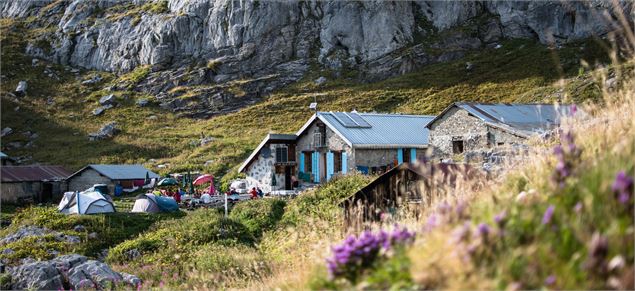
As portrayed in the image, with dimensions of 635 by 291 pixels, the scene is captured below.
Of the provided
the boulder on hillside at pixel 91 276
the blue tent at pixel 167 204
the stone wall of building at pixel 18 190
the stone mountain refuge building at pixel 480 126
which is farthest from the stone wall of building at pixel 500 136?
the stone wall of building at pixel 18 190

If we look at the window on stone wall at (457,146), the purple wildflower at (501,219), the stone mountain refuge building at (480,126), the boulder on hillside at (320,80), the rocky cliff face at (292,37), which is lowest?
the purple wildflower at (501,219)

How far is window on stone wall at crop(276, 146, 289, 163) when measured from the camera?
39.4 metres

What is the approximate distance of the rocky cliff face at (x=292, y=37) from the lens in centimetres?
8794

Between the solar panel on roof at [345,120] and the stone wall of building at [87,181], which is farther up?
the solar panel on roof at [345,120]

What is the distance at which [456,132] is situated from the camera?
33.3 m

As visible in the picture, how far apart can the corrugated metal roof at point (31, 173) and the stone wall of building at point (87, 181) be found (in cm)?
144

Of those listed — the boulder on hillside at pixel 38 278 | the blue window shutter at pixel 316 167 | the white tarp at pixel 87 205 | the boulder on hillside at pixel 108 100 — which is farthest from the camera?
the boulder on hillside at pixel 108 100

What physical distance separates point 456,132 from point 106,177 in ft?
92.3

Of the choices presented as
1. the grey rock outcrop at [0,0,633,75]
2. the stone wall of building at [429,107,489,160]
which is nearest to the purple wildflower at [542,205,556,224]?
the stone wall of building at [429,107,489,160]

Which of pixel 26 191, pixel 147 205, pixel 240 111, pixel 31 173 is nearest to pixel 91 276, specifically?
pixel 147 205

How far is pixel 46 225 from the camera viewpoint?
2648cm

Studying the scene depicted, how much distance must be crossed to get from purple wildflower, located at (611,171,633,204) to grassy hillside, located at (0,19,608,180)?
51.0m

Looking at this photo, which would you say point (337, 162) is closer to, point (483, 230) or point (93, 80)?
point (483, 230)

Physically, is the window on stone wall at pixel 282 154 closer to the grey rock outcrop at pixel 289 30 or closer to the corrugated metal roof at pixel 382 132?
the corrugated metal roof at pixel 382 132
